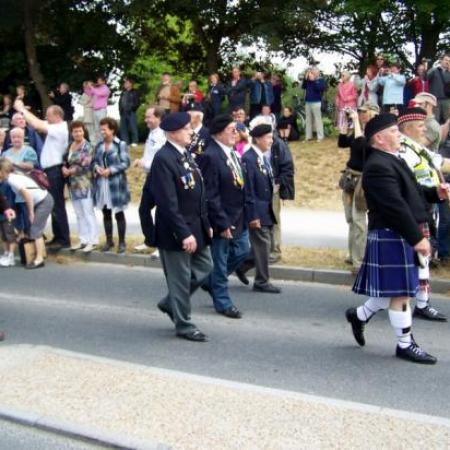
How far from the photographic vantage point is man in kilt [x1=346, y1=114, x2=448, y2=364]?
18.9ft

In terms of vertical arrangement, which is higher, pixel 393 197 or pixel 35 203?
pixel 393 197

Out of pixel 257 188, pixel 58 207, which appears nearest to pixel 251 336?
pixel 257 188

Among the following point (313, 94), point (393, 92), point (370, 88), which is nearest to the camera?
point (393, 92)

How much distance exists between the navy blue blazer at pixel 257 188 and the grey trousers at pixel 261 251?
0.13 meters

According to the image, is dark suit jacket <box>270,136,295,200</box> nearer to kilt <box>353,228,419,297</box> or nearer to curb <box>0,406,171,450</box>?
kilt <box>353,228,419,297</box>

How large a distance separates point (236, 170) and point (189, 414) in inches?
140

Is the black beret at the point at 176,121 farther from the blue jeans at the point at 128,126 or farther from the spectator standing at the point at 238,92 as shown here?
the blue jeans at the point at 128,126

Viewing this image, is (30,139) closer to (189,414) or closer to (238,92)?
(238,92)

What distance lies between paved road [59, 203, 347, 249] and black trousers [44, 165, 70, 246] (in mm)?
1379

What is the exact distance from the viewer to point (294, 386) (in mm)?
5523

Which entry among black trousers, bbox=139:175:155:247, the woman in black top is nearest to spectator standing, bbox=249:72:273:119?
the woman in black top

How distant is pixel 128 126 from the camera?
21.1 m

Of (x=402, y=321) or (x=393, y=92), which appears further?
(x=393, y=92)

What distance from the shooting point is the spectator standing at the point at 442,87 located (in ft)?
51.9
